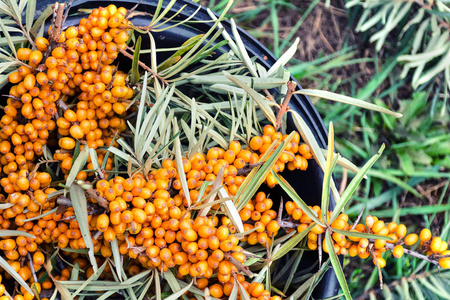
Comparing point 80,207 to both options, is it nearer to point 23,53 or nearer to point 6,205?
point 6,205

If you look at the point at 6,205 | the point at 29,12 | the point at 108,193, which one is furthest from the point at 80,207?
the point at 29,12

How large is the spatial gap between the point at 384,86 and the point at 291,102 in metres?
Answer: 0.91

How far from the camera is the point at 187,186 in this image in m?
0.72

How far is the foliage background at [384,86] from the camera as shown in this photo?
151 cm

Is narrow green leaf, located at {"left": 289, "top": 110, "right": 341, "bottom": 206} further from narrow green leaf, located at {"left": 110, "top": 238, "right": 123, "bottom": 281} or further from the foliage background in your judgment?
the foliage background

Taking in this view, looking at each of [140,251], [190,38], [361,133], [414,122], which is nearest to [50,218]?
[140,251]

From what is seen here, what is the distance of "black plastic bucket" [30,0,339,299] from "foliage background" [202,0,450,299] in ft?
1.87

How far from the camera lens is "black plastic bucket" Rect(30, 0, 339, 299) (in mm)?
905

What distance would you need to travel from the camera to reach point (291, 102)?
0.98 m

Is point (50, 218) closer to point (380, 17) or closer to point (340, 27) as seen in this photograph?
point (380, 17)

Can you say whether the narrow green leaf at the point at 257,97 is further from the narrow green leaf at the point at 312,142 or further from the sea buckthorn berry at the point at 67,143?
the sea buckthorn berry at the point at 67,143

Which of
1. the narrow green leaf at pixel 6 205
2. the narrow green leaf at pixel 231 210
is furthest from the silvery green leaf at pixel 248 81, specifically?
the narrow green leaf at pixel 6 205

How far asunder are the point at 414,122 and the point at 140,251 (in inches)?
52.8

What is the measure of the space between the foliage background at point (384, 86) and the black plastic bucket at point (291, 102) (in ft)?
1.87
